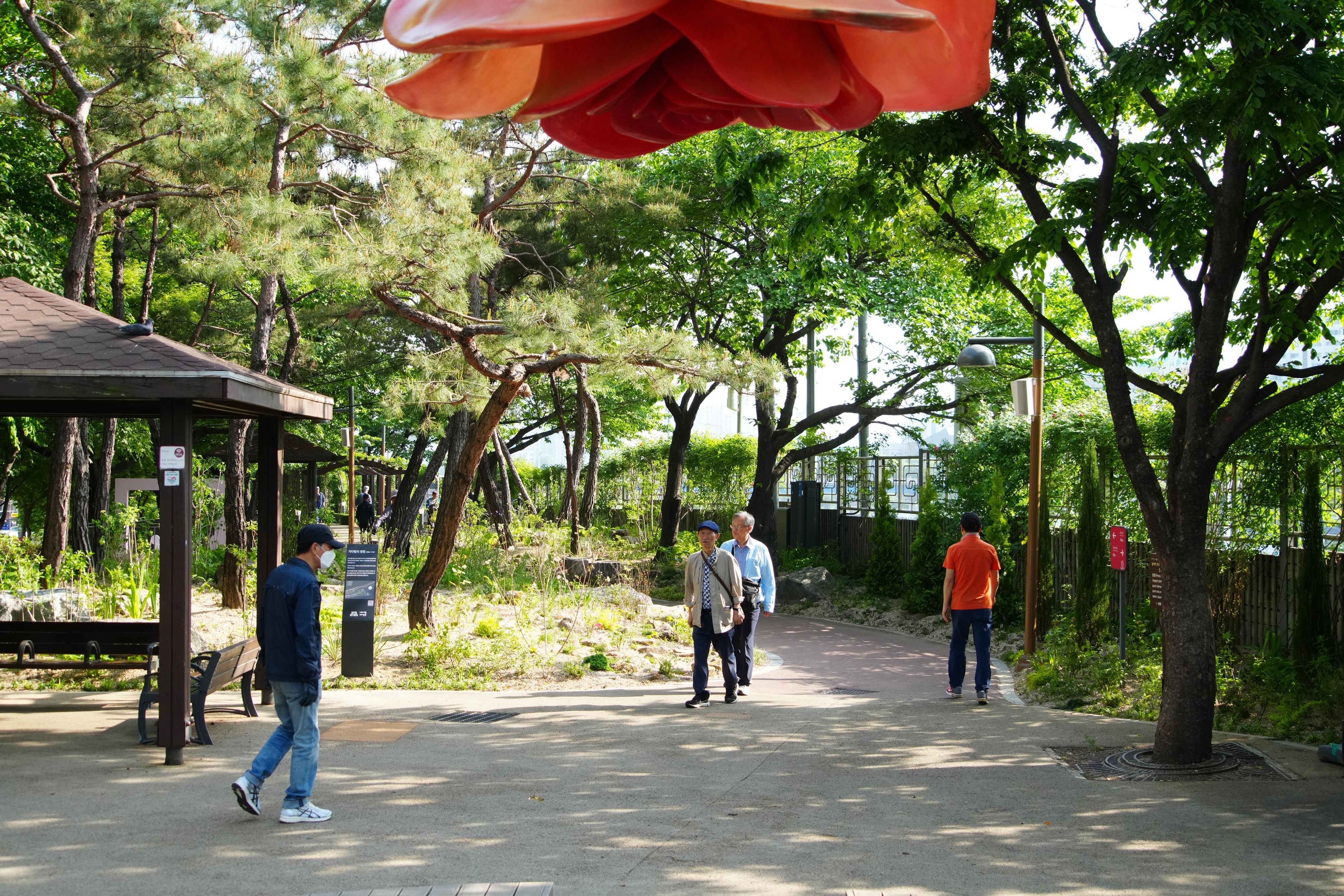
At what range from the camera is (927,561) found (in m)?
19.8

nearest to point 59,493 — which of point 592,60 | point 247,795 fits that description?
point 247,795

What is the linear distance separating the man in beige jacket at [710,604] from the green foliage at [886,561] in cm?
1089

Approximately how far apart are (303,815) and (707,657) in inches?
191

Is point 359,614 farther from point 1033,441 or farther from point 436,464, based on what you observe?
point 436,464

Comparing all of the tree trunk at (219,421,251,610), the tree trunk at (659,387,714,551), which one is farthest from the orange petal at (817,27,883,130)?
the tree trunk at (659,387,714,551)

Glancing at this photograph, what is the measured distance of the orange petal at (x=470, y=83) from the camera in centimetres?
106

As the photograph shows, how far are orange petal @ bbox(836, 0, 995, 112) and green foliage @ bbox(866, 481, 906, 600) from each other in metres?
20.3

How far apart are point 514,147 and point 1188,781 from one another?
634 inches

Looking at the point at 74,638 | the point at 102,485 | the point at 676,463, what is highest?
the point at 676,463

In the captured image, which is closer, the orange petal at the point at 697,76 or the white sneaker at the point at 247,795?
the orange petal at the point at 697,76

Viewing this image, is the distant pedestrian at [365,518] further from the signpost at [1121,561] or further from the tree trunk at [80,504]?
the signpost at [1121,561]

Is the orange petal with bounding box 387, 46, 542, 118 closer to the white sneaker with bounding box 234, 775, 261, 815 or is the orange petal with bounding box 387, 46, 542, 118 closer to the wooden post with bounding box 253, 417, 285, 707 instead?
the white sneaker with bounding box 234, 775, 261, 815

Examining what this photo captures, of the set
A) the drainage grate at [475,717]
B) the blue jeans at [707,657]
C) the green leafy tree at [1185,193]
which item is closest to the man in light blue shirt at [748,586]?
the blue jeans at [707,657]

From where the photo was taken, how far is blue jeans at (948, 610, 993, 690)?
36.0 feet
